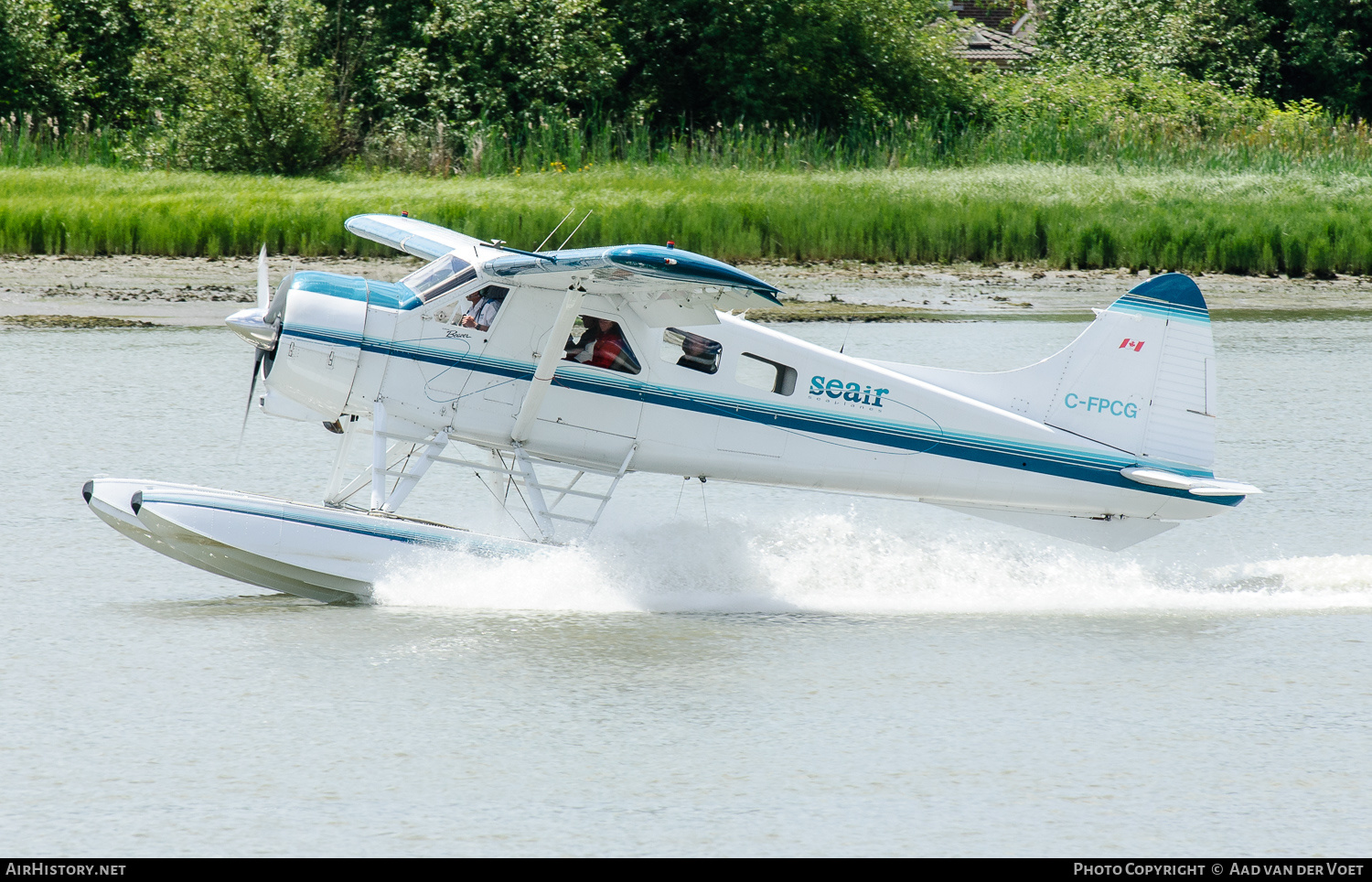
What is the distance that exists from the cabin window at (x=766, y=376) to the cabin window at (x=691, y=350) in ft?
0.55

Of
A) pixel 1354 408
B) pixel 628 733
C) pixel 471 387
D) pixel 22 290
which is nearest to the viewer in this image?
pixel 628 733

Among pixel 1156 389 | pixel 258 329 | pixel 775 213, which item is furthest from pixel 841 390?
pixel 775 213

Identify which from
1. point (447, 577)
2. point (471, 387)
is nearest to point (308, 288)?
point (471, 387)

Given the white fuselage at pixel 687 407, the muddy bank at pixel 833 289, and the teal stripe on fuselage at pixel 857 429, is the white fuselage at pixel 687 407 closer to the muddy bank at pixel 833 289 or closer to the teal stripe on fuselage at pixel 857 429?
the teal stripe on fuselage at pixel 857 429

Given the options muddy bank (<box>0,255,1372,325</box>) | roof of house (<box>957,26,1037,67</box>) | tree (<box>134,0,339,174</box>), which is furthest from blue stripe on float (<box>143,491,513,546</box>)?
roof of house (<box>957,26,1037,67</box>)

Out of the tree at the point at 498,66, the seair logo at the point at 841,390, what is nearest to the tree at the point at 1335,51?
the tree at the point at 498,66

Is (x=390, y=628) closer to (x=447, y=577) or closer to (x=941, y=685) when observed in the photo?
(x=447, y=577)

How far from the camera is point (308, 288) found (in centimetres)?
869

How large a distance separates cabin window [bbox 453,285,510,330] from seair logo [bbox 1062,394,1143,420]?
3.50 metres

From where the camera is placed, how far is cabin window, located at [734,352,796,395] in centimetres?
918

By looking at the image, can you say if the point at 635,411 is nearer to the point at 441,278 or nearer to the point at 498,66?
the point at 441,278

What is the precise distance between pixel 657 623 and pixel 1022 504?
2526 mm

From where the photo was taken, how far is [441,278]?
8938mm

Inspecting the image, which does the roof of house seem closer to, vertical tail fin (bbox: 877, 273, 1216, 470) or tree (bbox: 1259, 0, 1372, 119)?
tree (bbox: 1259, 0, 1372, 119)
